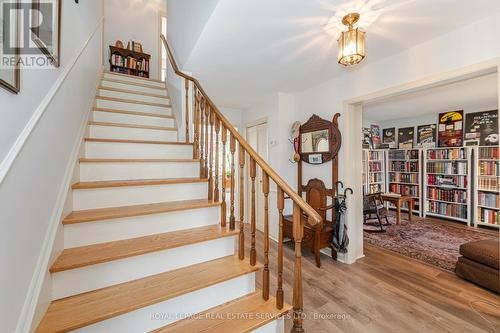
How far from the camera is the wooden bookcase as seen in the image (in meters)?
4.25

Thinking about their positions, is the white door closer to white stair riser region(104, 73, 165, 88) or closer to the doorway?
the doorway

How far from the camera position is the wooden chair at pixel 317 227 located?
270cm

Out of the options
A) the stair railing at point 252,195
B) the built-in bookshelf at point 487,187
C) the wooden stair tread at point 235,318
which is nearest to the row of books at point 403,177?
the built-in bookshelf at point 487,187

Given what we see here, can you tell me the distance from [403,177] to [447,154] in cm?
107

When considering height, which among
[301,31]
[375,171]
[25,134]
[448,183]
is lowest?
[448,183]

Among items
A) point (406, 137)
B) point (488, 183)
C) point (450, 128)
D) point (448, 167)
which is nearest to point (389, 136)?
point (406, 137)

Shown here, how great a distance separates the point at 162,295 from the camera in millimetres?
1184

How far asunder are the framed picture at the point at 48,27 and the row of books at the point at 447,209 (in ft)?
21.8

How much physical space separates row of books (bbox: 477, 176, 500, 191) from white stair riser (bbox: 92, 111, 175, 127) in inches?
234

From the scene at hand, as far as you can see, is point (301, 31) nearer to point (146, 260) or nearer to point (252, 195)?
point (252, 195)

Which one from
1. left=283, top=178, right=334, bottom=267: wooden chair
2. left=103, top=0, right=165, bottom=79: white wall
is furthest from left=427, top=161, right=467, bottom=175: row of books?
left=103, top=0, right=165, bottom=79: white wall

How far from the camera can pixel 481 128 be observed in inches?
173

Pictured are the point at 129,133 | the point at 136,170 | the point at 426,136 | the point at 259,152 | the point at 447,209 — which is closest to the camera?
the point at 136,170

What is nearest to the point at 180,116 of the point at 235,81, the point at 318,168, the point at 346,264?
the point at 235,81
